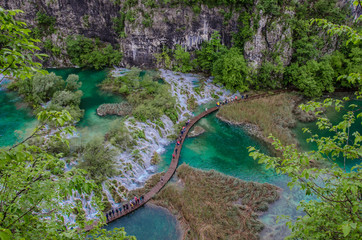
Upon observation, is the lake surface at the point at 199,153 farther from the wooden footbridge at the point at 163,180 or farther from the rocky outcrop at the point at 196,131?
the rocky outcrop at the point at 196,131

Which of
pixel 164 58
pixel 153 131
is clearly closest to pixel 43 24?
pixel 164 58

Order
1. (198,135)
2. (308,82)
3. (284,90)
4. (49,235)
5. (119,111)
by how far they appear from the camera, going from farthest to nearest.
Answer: (284,90) < (308,82) < (119,111) < (198,135) < (49,235)

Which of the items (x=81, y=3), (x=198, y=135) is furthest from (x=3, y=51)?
(x=81, y=3)

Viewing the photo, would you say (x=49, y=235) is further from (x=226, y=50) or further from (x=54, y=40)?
(x=54, y=40)

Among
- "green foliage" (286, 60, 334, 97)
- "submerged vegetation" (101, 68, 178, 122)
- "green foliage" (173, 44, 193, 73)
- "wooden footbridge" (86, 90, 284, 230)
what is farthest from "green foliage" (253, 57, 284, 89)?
"submerged vegetation" (101, 68, 178, 122)

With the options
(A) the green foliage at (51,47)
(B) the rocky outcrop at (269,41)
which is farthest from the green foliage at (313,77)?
(A) the green foliage at (51,47)

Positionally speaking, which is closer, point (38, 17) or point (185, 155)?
point (185, 155)

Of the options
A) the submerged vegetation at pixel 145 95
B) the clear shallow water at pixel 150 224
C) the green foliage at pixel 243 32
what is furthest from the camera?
A: the green foliage at pixel 243 32
